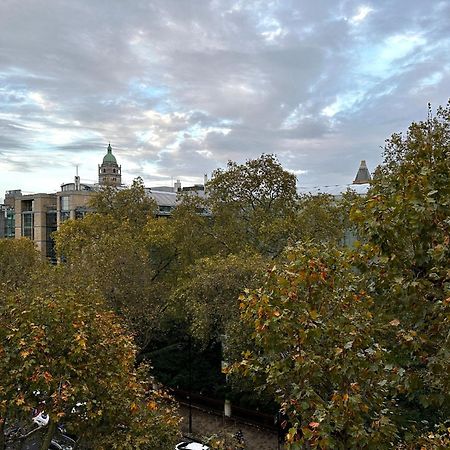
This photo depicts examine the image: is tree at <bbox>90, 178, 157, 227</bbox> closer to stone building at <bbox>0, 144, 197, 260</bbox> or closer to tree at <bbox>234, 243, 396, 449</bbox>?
tree at <bbox>234, 243, 396, 449</bbox>

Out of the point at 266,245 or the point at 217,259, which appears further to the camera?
the point at 266,245

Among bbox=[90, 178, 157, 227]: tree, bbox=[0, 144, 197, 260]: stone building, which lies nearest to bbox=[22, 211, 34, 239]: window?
bbox=[0, 144, 197, 260]: stone building

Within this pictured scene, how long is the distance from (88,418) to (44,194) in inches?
2626

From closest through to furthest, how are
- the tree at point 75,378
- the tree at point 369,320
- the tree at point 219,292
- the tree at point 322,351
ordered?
the tree at point 322,351 < the tree at point 369,320 < the tree at point 75,378 < the tree at point 219,292

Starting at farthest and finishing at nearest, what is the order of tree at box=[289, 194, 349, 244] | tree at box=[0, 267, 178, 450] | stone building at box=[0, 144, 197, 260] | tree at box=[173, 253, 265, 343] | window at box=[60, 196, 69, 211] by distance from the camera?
window at box=[60, 196, 69, 211] → stone building at box=[0, 144, 197, 260] → tree at box=[289, 194, 349, 244] → tree at box=[173, 253, 265, 343] → tree at box=[0, 267, 178, 450]

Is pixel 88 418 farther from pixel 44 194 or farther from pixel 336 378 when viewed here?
pixel 44 194

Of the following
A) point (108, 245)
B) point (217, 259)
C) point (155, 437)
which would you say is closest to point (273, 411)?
point (217, 259)

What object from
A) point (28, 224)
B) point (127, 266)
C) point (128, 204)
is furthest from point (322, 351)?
point (28, 224)

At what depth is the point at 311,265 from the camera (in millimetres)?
7117

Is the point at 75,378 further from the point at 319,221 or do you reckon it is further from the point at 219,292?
the point at 319,221

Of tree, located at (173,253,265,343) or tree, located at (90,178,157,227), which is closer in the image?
tree, located at (173,253,265,343)

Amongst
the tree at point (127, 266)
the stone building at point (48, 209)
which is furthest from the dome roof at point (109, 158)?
the tree at point (127, 266)

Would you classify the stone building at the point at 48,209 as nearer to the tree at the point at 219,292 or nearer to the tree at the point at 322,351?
the tree at the point at 219,292

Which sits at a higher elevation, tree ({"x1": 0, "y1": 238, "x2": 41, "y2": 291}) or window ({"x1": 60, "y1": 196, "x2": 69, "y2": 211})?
Result: window ({"x1": 60, "y1": 196, "x2": 69, "y2": 211})
